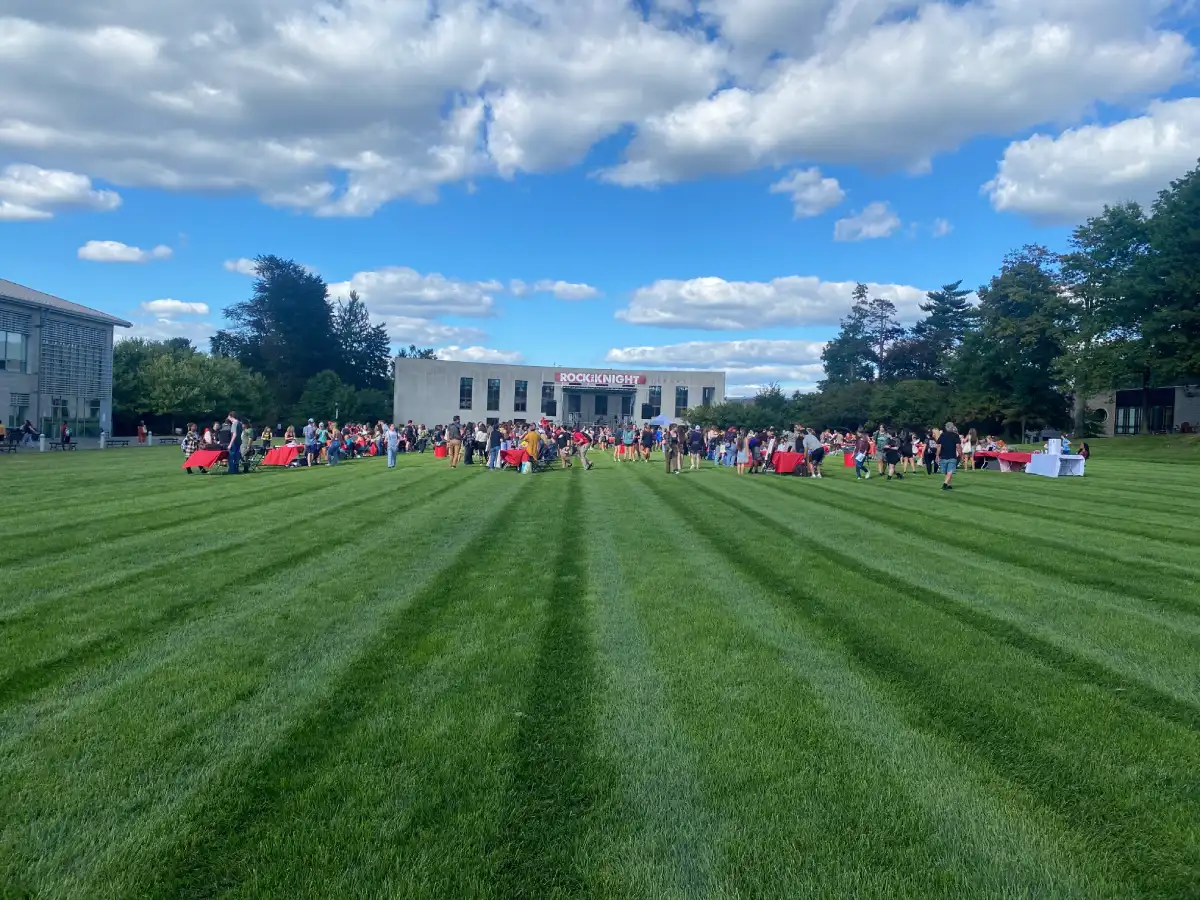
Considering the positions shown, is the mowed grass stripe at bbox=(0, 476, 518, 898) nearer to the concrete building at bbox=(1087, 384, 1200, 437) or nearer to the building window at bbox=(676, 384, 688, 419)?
the concrete building at bbox=(1087, 384, 1200, 437)

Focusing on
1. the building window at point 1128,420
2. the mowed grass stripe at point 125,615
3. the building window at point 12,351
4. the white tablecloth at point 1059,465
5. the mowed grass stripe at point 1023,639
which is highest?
the building window at point 12,351

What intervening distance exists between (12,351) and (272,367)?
52.3 metres

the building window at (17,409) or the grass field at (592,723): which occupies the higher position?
the building window at (17,409)

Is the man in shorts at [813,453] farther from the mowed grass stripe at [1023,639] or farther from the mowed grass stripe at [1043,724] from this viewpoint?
the mowed grass stripe at [1043,724]

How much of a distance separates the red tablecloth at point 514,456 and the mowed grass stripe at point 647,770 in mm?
18724

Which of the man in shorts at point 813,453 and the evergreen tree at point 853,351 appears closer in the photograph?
the man in shorts at point 813,453

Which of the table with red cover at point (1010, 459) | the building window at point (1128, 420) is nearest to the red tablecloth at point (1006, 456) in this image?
the table with red cover at point (1010, 459)

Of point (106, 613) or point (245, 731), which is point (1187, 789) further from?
point (106, 613)

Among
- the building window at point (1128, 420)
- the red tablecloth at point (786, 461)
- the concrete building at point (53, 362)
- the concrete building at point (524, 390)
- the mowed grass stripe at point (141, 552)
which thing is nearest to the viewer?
the mowed grass stripe at point (141, 552)

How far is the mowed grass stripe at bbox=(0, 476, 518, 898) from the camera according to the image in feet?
11.0

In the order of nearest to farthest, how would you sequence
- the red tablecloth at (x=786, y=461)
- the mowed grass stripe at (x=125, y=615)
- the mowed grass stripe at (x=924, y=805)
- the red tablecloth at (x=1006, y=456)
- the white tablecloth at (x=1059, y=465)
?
the mowed grass stripe at (x=924, y=805) < the mowed grass stripe at (x=125, y=615) < the white tablecloth at (x=1059, y=465) < the red tablecloth at (x=786, y=461) < the red tablecloth at (x=1006, y=456)

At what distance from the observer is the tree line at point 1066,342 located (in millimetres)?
46969

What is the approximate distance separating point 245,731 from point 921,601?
5967 mm

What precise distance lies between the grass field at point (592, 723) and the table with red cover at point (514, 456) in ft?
51.3
